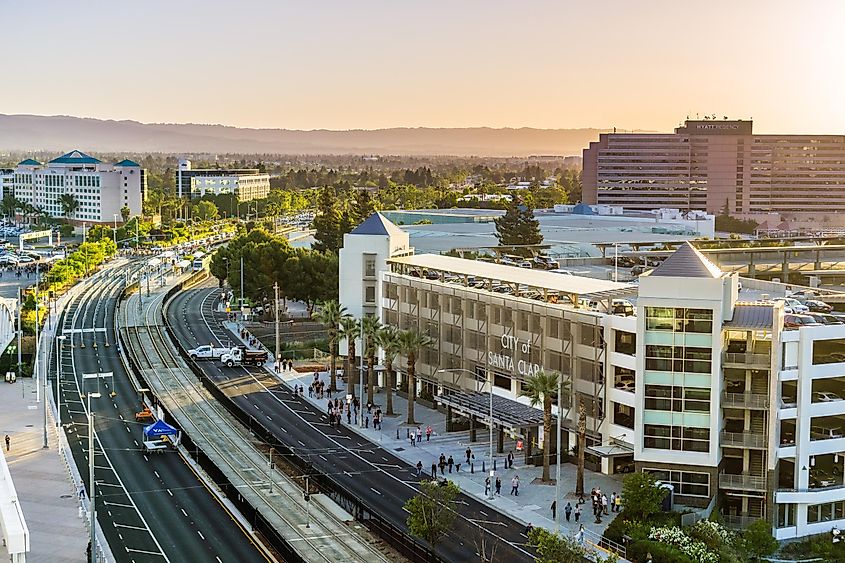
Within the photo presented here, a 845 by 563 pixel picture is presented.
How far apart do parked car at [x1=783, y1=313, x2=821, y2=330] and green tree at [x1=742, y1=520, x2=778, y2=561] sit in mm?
11789

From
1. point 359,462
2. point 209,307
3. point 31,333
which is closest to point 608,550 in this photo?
point 359,462

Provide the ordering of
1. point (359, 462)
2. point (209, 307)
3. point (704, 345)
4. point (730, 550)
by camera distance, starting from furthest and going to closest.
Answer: point (209, 307) → point (359, 462) → point (704, 345) → point (730, 550)

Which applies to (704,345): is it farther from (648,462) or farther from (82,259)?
(82,259)

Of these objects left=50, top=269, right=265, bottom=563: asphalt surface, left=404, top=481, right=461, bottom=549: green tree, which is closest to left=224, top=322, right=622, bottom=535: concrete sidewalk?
left=404, top=481, right=461, bottom=549: green tree

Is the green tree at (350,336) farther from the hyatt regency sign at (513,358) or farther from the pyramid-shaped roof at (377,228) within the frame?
the hyatt regency sign at (513,358)

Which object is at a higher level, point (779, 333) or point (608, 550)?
point (779, 333)

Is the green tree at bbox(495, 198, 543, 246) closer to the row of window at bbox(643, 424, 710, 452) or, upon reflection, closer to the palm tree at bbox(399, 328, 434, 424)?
the palm tree at bbox(399, 328, 434, 424)

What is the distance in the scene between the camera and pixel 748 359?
201 feet

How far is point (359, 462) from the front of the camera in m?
71.8

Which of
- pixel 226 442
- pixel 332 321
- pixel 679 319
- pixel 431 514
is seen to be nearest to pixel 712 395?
pixel 679 319

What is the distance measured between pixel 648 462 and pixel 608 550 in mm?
8702

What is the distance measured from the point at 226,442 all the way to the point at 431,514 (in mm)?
25097

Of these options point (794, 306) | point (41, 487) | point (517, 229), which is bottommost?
point (41, 487)

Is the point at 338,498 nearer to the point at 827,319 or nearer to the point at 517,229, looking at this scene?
the point at 827,319
